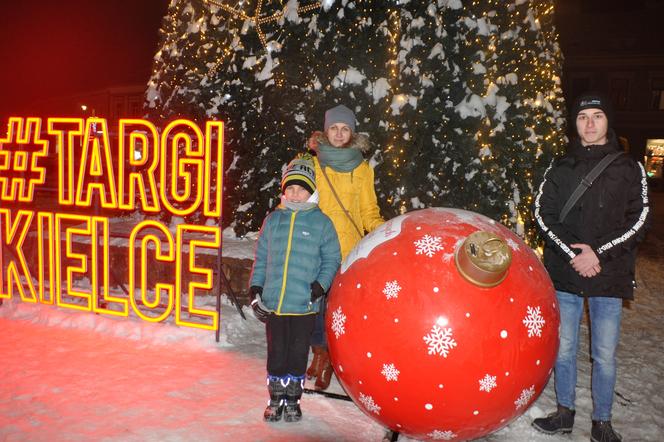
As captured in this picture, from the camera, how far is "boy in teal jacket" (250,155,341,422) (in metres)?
3.46

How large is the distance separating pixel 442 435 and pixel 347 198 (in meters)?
1.89

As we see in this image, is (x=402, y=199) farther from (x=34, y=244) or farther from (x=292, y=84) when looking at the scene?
(x=34, y=244)

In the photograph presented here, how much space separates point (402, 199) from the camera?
5.35 m

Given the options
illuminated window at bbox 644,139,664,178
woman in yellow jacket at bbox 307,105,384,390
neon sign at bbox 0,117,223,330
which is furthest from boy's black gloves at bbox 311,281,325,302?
illuminated window at bbox 644,139,664,178

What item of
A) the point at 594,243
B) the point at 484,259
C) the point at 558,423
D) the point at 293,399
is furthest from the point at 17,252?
the point at 594,243

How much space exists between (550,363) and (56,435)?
3.03 m

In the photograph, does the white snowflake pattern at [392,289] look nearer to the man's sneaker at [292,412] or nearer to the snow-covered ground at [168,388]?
the snow-covered ground at [168,388]

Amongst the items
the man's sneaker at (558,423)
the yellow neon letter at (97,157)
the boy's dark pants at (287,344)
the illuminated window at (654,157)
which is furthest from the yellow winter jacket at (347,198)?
the illuminated window at (654,157)

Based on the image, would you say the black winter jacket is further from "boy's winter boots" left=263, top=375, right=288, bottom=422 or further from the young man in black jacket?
"boy's winter boots" left=263, top=375, right=288, bottom=422

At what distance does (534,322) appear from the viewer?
2.60 m

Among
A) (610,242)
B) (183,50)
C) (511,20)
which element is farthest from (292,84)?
(610,242)

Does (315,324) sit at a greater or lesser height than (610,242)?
lesser

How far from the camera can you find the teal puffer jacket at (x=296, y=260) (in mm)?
3461

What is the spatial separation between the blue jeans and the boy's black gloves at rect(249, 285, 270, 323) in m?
1.96
